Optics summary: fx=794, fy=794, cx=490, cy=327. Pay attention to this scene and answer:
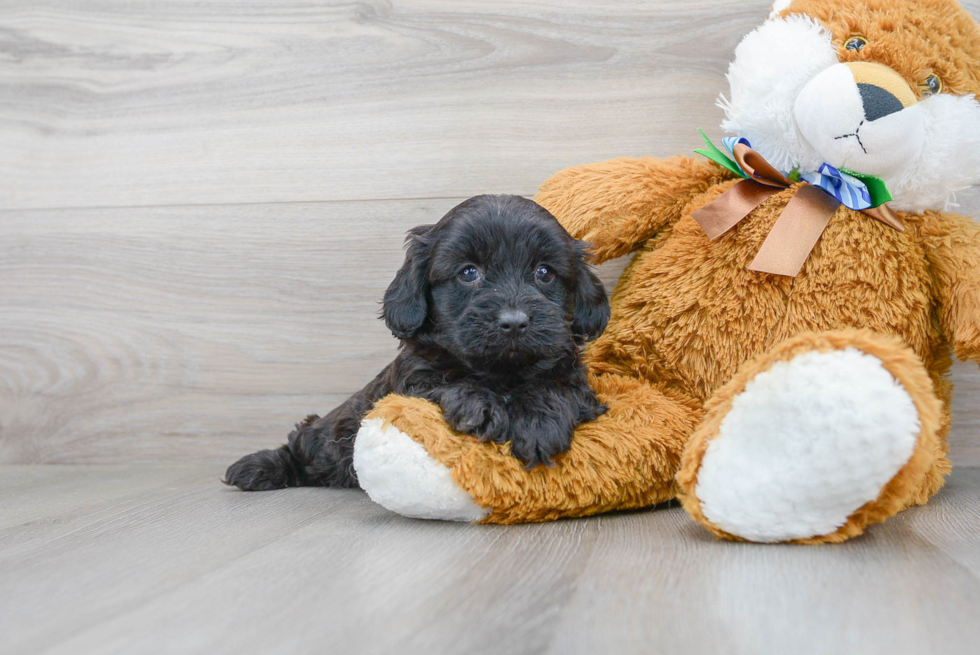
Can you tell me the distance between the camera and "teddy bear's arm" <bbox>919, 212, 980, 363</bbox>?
4.66ft

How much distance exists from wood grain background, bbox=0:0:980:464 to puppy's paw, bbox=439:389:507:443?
0.77 metres

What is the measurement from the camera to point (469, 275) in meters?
1.42

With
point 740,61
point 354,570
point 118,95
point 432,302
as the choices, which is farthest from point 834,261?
point 118,95

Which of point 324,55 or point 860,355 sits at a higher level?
point 324,55

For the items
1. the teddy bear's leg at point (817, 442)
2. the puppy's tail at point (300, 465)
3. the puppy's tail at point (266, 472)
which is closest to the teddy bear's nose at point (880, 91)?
the teddy bear's leg at point (817, 442)

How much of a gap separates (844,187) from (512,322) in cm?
70

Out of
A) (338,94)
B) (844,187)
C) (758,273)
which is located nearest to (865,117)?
(844,187)

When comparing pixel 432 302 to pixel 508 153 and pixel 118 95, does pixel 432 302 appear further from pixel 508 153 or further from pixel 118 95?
pixel 118 95

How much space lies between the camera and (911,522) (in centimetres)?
132

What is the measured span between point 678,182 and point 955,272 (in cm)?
54

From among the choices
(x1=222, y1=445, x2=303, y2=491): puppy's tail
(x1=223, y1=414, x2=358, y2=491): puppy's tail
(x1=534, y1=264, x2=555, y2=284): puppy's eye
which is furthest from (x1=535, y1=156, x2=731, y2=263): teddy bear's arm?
(x1=222, y1=445, x2=303, y2=491): puppy's tail

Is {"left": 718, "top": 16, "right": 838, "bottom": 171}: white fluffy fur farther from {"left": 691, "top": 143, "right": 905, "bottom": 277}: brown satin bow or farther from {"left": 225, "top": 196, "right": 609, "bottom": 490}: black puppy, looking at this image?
{"left": 225, "top": 196, "right": 609, "bottom": 490}: black puppy

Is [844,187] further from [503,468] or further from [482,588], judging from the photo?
[482,588]

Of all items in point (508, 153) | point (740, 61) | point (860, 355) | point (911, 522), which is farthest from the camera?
point (508, 153)
